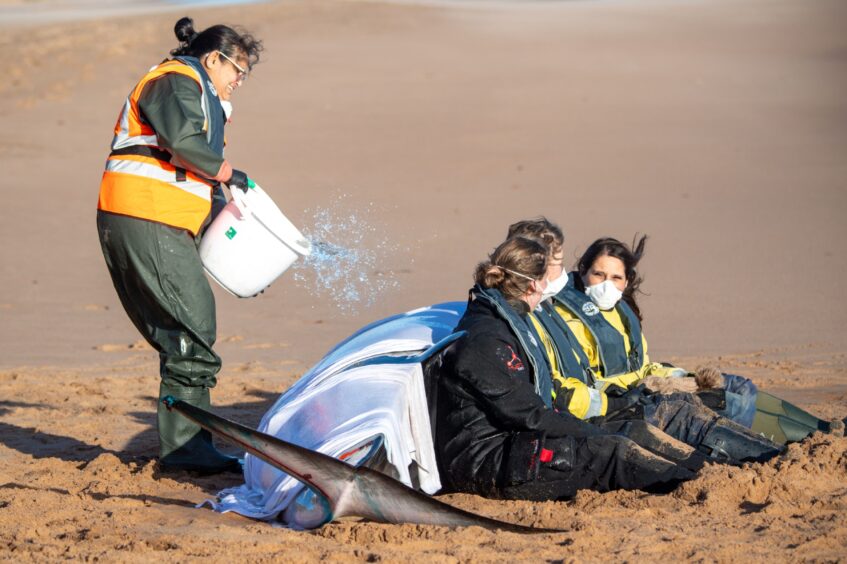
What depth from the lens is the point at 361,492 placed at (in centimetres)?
401

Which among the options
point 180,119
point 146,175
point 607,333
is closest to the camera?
point 180,119

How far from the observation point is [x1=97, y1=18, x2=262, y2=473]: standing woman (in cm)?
475

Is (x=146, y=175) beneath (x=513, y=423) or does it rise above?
above

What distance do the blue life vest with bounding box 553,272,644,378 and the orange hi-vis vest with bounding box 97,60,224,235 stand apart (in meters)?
1.81

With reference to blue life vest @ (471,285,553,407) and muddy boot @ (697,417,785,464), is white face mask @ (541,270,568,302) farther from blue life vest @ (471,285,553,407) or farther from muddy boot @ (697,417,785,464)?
muddy boot @ (697,417,785,464)

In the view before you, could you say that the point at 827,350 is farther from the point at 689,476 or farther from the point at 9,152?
the point at 9,152

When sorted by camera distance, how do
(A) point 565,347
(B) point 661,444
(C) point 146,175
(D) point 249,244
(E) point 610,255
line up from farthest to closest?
1. (E) point 610,255
2. (A) point 565,347
3. (D) point 249,244
4. (C) point 146,175
5. (B) point 661,444

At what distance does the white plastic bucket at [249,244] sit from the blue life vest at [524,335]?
963 millimetres

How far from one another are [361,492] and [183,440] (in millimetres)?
1376

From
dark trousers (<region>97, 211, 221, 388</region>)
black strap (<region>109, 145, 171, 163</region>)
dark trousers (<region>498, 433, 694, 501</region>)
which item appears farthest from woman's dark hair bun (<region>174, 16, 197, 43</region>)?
dark trousers (<region>498, 433, 694, 501</region>)

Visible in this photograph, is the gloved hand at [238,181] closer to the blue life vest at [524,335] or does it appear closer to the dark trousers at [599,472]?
the blue life vest at [524,335]

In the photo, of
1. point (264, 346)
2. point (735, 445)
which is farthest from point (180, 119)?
point (264, 346)

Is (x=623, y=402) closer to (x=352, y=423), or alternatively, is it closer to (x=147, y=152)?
(x=352, y=423)

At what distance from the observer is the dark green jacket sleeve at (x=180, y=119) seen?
4684mm
